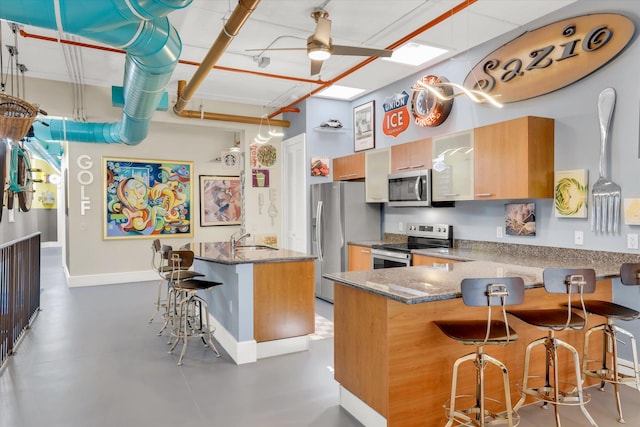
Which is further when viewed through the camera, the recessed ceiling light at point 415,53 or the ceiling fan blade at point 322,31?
the recessed ceiling light at point 415,53

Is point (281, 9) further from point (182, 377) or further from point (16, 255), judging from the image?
point (16, 255)

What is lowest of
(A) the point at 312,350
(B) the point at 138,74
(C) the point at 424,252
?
(A) the point at 312,350

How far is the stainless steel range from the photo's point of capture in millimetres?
4695

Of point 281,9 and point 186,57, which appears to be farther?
point 186,57

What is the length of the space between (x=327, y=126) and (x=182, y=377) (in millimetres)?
4513

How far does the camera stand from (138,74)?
362 cm

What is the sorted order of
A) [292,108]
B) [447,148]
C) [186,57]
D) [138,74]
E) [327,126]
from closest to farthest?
[138,74] → [447,148] → [186,57] → [327,126] → [292,108]

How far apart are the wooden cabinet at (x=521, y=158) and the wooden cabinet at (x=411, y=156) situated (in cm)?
91

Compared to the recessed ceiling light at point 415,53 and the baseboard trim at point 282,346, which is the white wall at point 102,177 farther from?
the baseboard trim at point 282,346

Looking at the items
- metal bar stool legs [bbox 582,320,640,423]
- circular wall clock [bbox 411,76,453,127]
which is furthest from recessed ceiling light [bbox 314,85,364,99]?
metal bar stool legs [bbox 582,320,640,423]

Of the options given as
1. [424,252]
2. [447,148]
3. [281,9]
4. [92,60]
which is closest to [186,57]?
[92,60]

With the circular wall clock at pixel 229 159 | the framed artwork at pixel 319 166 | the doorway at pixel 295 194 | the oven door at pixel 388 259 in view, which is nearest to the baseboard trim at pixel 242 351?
the oven door at pixel 388 259

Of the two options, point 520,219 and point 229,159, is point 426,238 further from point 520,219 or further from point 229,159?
point 229,159

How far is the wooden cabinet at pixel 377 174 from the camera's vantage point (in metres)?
5.55
